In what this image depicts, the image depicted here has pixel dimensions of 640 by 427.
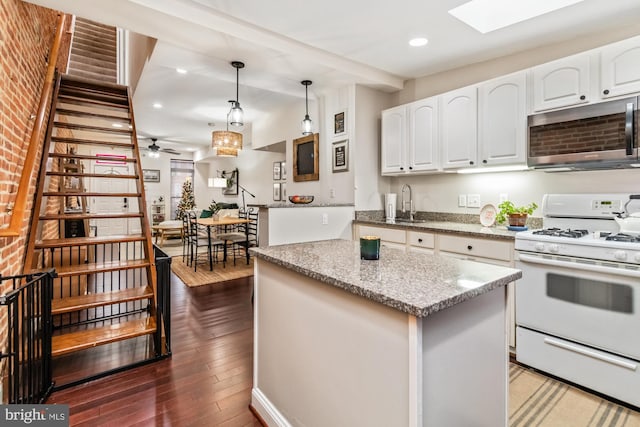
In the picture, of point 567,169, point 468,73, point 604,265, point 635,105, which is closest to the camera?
point 604,265

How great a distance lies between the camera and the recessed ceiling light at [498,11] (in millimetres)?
2361

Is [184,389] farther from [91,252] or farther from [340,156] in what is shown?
[91,252]

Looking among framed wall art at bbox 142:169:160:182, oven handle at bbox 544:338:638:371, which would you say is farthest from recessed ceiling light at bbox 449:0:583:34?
framed wall art at bbox 142:169:160:182

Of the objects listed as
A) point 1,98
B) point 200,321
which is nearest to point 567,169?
point 200,321

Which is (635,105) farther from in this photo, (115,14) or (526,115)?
(115,14)

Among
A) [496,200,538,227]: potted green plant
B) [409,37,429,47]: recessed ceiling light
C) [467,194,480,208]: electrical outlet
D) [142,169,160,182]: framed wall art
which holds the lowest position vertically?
[496,200,538,227]: potted green plant

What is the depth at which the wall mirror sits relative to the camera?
4.34 meters

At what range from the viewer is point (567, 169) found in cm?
260

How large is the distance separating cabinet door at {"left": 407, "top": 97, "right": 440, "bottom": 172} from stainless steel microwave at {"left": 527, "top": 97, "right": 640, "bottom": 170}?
0.89 m

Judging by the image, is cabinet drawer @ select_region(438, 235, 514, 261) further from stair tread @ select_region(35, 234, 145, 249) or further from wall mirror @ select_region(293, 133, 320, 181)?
stair tread @ select_region(35, 234, 145, 249)

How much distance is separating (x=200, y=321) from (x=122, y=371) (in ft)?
2.95

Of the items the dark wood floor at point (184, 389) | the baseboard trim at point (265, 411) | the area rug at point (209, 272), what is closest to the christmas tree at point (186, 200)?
the area rug at point (209, 272)

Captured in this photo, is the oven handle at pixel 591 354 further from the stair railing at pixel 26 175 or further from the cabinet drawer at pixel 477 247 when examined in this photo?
the stair railing at pixel 26 175

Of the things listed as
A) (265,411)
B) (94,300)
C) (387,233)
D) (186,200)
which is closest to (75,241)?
(94,300)
